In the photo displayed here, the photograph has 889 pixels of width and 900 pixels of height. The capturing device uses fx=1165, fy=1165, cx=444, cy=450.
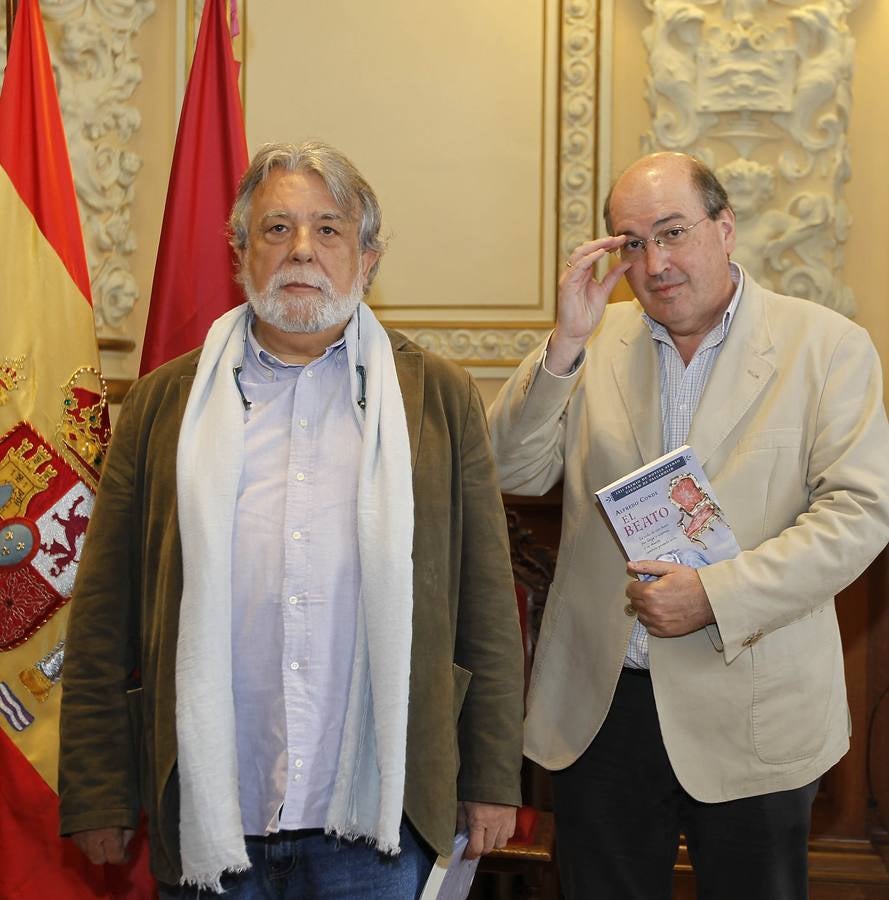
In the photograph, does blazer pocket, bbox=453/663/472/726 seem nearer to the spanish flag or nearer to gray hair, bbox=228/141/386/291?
gray hair, bbox=228/141/386/291

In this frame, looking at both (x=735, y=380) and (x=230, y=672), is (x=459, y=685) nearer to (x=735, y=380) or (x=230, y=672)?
(x=230, y=672)

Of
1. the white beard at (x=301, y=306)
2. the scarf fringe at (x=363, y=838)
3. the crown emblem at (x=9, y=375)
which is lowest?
the scarf fringe at (x=363, y=838)

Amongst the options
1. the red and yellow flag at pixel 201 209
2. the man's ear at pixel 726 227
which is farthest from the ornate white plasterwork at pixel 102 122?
the man's ear at pixel 726 227

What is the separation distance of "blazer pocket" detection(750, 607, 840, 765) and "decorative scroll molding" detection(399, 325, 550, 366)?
71.7 inches

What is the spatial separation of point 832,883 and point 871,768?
331mm

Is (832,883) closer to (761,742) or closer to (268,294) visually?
(761,742)

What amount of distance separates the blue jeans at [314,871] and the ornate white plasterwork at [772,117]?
7.68ft

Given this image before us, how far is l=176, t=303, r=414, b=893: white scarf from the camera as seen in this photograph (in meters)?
1.69

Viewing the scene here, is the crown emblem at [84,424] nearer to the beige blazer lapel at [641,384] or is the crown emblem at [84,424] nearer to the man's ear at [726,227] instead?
the beige blazer lapel at [641,384]

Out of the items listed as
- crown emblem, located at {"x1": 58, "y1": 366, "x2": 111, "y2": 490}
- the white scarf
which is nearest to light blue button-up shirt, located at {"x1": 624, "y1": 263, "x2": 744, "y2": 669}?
the white scarf

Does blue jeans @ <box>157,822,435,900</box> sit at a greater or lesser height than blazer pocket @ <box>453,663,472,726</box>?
lesser

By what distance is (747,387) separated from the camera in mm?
2104

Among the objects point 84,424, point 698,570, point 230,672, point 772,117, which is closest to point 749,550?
point 698,570

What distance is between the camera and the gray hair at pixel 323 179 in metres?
1.92
